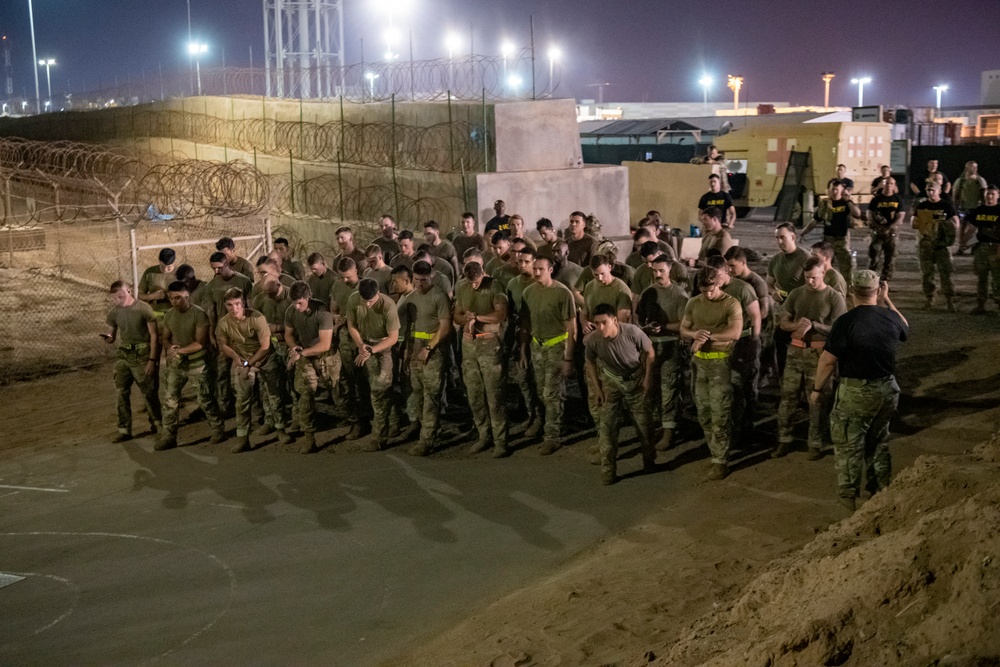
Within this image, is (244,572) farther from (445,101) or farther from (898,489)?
(445,101)

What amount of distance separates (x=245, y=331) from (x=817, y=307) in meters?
5.71

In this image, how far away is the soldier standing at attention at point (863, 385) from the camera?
24.8 feet

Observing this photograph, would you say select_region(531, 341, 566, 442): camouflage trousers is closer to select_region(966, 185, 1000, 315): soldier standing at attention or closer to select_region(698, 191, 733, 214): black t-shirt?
select_region(698, 191, 733, 214): black t-shirt

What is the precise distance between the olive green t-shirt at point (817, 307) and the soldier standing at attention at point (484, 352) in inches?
112

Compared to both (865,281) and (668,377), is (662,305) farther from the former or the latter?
(865,281)

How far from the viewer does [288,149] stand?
2336cm

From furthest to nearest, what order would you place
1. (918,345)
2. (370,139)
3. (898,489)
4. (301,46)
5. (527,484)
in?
(301,46), (370,139), (918,345), (527,484), (898,489)

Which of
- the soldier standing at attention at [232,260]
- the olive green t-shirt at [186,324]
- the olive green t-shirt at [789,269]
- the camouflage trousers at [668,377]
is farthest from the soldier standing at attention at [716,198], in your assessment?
the olive green t-shirt at [186,324]

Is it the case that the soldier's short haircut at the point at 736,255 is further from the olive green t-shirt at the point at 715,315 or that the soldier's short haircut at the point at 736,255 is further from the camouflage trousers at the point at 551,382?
the camouflage trousers at the point at 551,382

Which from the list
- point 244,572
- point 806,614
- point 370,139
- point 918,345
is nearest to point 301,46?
point 370,139

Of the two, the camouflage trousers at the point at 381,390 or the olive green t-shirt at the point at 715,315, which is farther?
the camouflage trousers at the point at 381,390

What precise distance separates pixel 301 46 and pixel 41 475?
32.5 meters

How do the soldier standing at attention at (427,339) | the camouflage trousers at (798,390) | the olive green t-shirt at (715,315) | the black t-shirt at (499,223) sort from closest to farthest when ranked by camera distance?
the olive green t-shirt at (715,315) → the camouflage trousers at (798,390) → the soldier standing at attention at (427,339) → the black t-shirt at (499,223)

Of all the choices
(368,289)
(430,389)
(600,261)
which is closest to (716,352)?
(600,261)
